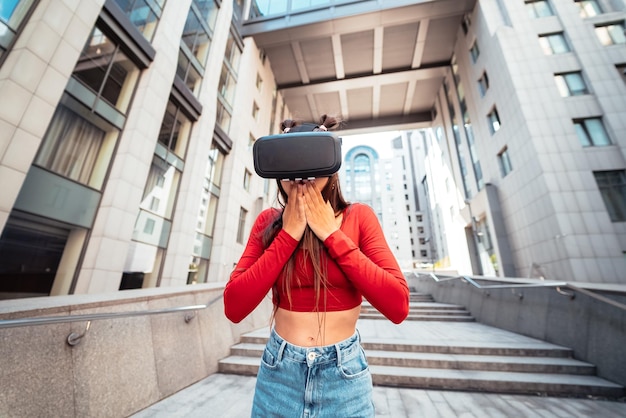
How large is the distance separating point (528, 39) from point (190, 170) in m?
19.1

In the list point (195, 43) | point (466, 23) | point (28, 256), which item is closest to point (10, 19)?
point (28, 256)

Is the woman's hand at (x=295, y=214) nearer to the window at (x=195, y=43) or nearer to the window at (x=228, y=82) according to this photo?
the window at (x=195, y=43)

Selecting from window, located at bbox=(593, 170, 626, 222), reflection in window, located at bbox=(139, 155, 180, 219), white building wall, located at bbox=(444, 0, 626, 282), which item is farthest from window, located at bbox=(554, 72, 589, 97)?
reflection in window, located at bbox=(139, 155, 180, 219)

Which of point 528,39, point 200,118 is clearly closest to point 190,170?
point 200,118

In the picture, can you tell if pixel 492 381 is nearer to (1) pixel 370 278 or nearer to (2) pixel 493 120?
(1) pixel 370 278

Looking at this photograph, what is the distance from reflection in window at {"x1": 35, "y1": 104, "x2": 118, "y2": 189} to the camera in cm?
663

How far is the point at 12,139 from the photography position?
5.43 m

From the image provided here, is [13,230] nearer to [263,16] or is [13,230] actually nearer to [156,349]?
[156,349]

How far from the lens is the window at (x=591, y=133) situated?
1220 centimetres

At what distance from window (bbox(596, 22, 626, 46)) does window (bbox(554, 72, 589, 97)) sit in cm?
250

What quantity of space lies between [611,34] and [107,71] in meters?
23.6

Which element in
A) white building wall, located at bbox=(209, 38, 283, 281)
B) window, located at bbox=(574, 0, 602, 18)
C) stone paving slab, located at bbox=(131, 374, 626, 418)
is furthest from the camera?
window, located at bbox=(574, 0, 602, 18)

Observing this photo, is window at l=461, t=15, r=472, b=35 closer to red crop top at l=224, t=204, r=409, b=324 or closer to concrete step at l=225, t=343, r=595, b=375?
concrete step at l=225, t=343, r=595, b=375

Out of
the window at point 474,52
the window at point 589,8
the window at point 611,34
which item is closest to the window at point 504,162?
the window at point 474,52
